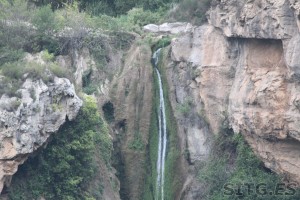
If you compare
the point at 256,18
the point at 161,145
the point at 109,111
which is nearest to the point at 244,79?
the point at 256,18

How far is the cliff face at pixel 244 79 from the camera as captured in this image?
37562 mm

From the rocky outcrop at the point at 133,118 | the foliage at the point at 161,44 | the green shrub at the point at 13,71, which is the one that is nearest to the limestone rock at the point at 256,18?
the foliage at the point at 161,44

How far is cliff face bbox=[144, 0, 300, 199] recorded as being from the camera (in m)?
37.6

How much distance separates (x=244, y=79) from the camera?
40.9 meters

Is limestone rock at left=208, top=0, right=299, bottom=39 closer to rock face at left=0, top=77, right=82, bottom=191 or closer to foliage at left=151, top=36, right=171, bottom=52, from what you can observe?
foliage at left=151, top=36, right=171, bottom=52

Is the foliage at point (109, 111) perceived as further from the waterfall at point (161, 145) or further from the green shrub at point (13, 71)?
the green shrub at point (13, 71)

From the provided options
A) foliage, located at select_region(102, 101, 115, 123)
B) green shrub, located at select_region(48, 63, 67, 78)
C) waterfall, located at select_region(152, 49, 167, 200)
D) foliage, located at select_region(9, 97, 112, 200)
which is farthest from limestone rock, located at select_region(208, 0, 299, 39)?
green shrub, located at select_region(48, 63, 67, 78)

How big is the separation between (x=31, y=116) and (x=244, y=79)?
30.4ft

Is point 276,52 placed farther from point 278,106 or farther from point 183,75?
point 183,75

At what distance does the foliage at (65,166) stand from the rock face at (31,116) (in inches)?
31.5

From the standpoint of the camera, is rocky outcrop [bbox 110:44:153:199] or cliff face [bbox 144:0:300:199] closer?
cliff face [bbox 144:0:300:199]

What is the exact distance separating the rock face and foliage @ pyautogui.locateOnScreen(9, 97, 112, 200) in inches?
31.5

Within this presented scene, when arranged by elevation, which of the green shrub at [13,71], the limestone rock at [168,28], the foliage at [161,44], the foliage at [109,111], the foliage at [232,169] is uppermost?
the limestone rock at [168,28]

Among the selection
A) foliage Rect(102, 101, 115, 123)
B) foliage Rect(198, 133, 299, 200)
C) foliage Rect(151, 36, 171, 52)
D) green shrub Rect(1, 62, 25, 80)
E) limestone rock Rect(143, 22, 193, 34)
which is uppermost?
limestone rock Rect(143, 22, 193, 34)
